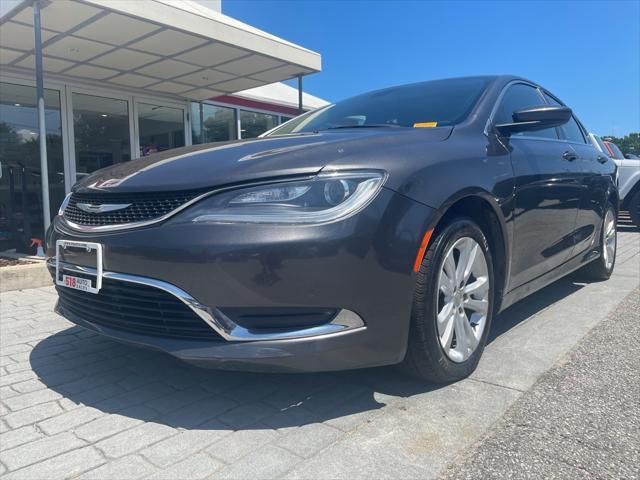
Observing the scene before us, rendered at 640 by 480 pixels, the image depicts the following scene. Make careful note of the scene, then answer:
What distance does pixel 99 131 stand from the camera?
9.94 m

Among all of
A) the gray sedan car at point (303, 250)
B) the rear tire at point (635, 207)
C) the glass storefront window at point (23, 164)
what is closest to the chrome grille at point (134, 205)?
the gray sedan car at point (303, 250)

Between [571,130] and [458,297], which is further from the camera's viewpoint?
[571,130]

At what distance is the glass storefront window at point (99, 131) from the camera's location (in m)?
9.60

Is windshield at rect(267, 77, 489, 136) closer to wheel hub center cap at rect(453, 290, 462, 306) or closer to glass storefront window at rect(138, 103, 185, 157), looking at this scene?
wheel hub center cap at rect(453, 290, 462, 306)

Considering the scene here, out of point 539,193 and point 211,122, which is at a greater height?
point 211,122

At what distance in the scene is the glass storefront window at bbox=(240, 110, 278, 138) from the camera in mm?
12781

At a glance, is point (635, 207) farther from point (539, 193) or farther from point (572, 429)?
point (572, 429)

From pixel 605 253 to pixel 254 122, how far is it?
32.3 ft

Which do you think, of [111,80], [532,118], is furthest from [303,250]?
[111,80]

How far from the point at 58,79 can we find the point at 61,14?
331 cm

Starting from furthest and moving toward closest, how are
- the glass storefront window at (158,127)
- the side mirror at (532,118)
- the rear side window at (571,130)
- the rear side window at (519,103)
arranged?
the glass storefront window at (158,127), the rear side window at (571,130), the rear side window at (519,103), the side mirror at (532,118)

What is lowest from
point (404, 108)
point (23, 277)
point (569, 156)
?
point (23, 277)

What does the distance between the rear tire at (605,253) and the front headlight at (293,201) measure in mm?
3592

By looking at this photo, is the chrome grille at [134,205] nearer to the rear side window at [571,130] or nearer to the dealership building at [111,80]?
the rear side window at [571,130]
